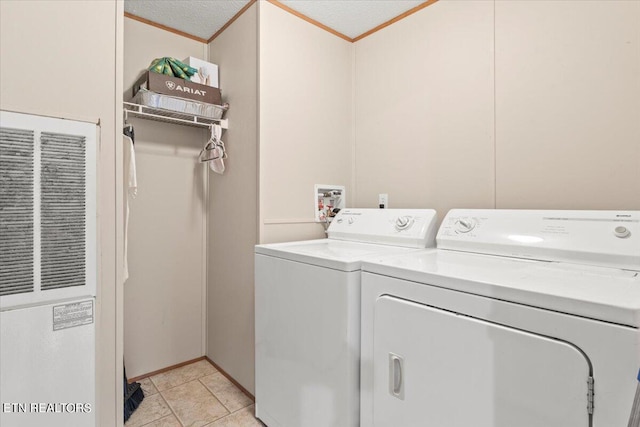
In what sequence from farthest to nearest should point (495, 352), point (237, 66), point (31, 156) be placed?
point (237, 66), point (31, 156), point (495, 352)

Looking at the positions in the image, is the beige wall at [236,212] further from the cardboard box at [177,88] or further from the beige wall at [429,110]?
the beige wall at [429,110]

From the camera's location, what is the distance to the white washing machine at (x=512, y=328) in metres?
0.76

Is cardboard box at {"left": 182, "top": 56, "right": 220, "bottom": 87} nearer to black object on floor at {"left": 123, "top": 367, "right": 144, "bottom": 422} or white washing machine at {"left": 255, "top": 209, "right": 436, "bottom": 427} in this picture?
white washing machine at {"left": 255, "top": 209, "right": 436, "bottom": 427}

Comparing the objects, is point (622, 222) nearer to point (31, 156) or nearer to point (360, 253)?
point (360, 253)

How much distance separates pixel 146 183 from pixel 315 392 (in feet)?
5.54

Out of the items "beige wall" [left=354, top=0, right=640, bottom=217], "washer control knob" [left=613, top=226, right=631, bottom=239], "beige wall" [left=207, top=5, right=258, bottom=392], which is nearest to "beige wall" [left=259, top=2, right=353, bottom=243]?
"beige wall" [left=207, top=5, right=258, bottom=392]

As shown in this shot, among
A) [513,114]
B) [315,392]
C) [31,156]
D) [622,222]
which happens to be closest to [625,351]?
[622,222]

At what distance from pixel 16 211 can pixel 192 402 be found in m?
1.44

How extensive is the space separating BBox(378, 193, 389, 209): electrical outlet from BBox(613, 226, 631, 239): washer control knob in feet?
3.87

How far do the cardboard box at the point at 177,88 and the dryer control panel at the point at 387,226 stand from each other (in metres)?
1.13

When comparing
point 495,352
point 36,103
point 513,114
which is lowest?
point 495,352

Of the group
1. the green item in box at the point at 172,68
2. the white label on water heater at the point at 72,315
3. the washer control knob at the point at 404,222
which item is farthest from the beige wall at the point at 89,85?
the washer control knob at the point at 404,222

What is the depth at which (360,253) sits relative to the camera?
1528mm

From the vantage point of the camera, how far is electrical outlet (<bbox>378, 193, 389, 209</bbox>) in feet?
7.22
